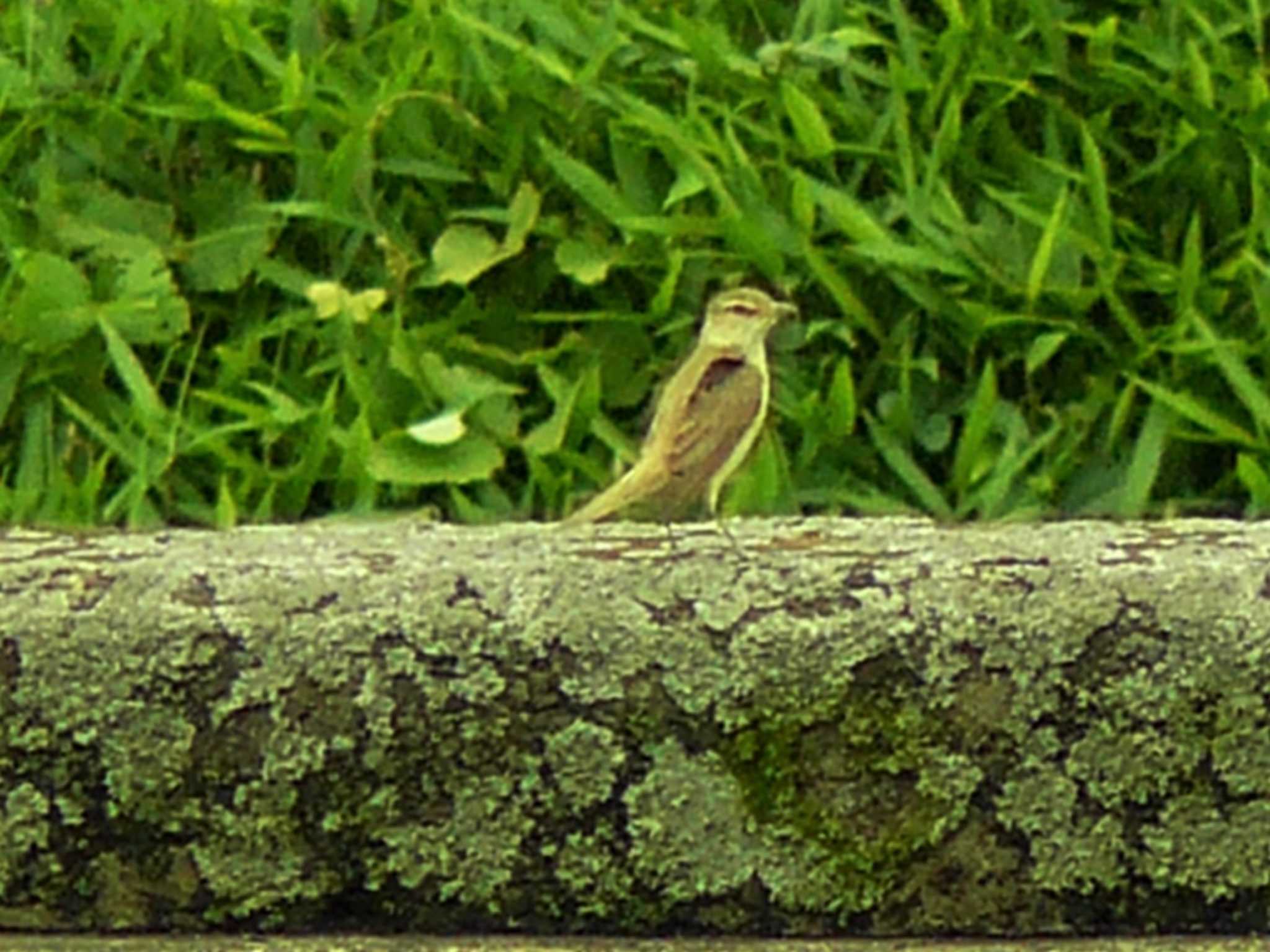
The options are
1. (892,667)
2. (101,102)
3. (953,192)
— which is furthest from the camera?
(101,102)

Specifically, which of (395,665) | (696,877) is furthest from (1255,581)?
(395,665)

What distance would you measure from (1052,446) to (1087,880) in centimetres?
118

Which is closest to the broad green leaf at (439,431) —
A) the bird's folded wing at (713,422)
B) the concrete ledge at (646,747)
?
the bird's folded wing at (713,422)

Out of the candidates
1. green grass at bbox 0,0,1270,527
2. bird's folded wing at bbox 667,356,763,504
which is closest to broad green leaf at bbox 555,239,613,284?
green grass at bbox 0,0,1270,527

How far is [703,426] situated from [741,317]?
27cm

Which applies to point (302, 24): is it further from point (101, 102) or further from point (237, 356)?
point (237, 356)

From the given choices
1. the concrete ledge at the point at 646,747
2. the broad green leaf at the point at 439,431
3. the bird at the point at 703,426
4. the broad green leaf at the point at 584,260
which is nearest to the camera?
the concrete ledge at the point at 646,747

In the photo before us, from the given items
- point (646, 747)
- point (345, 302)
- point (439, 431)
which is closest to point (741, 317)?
point (439, 431)

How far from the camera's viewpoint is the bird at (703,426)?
7.78 feet

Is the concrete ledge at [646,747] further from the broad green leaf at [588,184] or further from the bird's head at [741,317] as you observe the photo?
the broad green leaf at [588,184]

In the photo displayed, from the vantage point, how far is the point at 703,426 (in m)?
2.45

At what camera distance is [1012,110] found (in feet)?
10.1

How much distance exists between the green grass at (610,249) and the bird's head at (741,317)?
9 centimetres

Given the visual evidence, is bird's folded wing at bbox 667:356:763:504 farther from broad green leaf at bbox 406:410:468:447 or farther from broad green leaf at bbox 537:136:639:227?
broad green leaf at bbox 537:136:639:227
